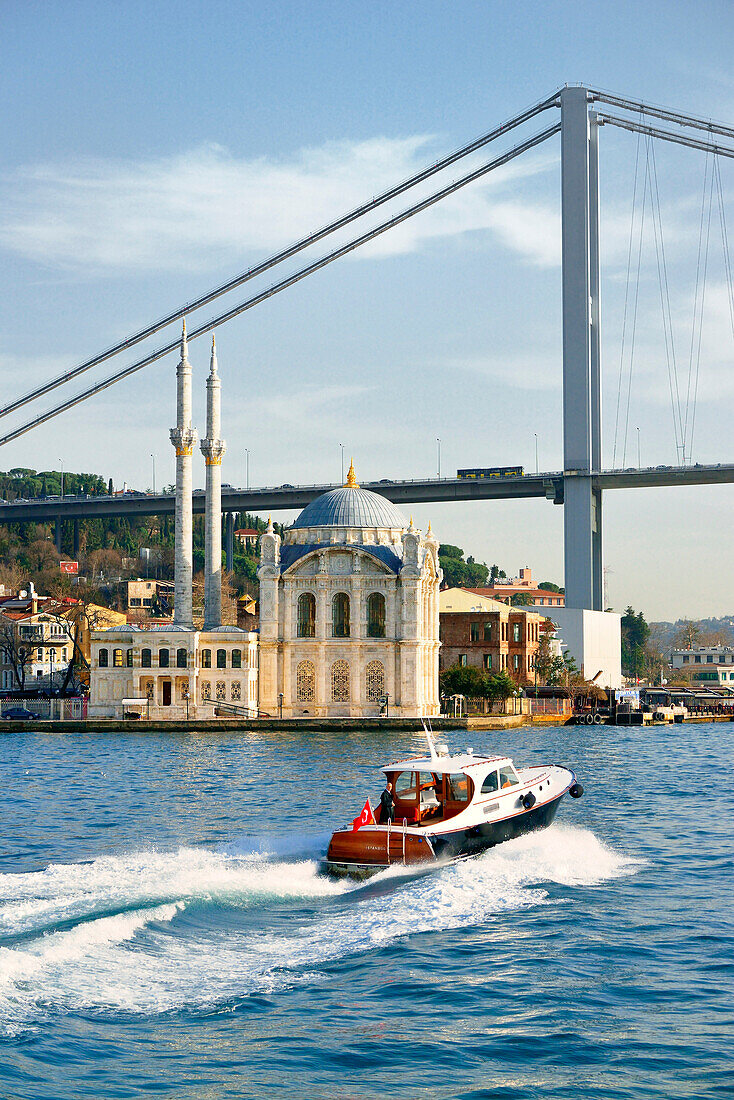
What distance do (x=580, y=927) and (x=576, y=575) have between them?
70640 mm

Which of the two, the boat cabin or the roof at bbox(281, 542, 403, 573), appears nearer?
the boat cabin

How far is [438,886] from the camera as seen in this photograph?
722 inches

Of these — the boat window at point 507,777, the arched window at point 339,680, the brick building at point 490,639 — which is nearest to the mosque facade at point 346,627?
the arched window at point 339,680

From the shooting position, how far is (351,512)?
69.2 meters

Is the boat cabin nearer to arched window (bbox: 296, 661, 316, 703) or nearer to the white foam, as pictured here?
the white foam

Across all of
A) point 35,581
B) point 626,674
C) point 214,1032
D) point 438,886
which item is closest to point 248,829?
point 438,886

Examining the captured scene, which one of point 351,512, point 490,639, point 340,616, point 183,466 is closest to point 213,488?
point 183,466

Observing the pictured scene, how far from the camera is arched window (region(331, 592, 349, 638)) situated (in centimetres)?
6681

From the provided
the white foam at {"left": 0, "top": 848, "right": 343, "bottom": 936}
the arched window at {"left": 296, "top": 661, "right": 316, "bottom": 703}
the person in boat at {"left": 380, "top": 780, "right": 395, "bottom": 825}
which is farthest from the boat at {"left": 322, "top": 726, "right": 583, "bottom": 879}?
the arched window at {"left": 296, "top": 661, "right": 316, "bottom": 703}

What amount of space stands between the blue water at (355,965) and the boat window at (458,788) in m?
0.97

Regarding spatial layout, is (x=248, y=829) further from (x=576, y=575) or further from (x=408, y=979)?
(x=576, y=575)

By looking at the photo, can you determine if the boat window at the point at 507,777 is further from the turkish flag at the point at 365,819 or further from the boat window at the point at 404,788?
the turkish flag at the point at 365,819

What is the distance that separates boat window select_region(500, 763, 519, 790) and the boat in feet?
0.07

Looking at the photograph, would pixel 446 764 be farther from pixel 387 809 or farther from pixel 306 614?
pixel 306 614
